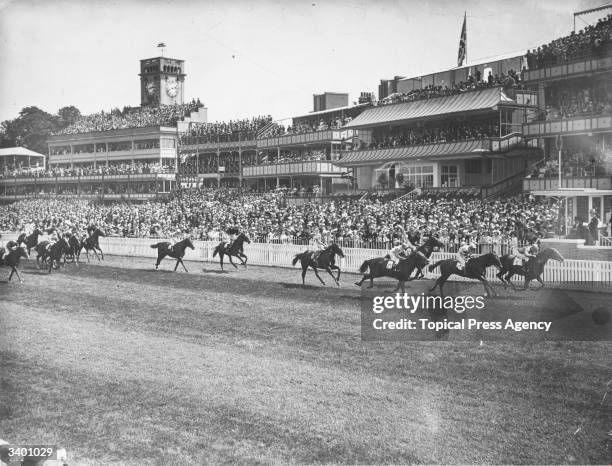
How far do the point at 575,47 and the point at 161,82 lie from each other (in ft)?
187

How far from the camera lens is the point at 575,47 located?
29875 mm

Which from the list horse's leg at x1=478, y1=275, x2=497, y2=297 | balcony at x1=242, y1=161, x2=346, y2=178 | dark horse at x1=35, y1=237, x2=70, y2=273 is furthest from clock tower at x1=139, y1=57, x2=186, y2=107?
horse's leg at x1=478, y1=275, x2=497, y2=297

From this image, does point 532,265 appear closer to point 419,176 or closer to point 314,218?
point 314,218

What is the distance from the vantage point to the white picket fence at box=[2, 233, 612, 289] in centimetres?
1959

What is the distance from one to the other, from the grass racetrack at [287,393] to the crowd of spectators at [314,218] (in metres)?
6.38

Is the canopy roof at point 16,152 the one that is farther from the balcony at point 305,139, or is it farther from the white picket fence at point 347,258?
the balcony at point 305,139

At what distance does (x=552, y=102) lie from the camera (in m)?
32.8

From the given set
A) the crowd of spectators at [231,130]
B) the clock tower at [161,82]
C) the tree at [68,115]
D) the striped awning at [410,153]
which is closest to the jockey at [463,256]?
the striped awning at [410,153]

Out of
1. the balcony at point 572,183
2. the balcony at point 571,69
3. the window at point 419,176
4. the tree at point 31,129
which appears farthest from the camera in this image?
the tree at point 31,129

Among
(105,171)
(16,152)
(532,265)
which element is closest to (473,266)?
Result: (532,265)

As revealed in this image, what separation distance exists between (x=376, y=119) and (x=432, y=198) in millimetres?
9713

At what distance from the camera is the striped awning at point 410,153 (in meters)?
35.8

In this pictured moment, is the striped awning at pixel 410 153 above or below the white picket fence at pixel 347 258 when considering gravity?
above

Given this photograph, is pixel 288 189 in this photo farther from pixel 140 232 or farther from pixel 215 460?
pixel 215 460
